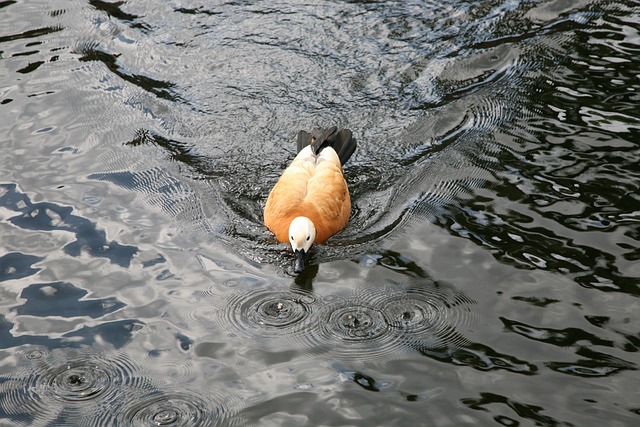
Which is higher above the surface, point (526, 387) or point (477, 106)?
point (477, 106)

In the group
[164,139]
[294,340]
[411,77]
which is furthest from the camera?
[411,77]

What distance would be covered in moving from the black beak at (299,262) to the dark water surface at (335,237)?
8 centimetres

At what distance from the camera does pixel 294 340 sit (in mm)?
6266

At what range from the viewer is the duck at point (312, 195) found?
7.39 meters

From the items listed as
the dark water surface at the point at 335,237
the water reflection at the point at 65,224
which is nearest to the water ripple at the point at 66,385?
the dark water surface at the point at 335,237

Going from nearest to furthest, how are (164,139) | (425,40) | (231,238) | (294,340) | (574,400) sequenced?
(574,400), (294,340), (231,238), (164,139), (425,40)

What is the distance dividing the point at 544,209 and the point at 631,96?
2637 mm

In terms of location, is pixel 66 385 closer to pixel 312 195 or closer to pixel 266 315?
pixel 266 315

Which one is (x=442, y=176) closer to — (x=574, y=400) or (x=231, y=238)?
(x=231, y=238)

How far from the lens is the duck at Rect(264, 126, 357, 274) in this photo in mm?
7391

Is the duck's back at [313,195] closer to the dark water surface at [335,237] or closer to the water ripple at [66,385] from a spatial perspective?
the dark water surface at [335,237]

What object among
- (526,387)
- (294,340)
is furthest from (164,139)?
(526,387)

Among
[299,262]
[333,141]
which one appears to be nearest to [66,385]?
[299,262]

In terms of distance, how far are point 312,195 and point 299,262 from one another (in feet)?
3.14
